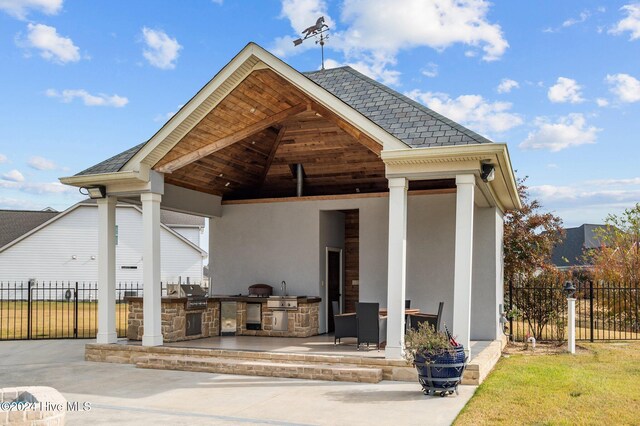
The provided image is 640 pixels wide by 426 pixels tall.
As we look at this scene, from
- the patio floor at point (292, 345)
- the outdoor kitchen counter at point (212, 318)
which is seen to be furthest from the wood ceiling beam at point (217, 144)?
the patio floor at point (292, 345)

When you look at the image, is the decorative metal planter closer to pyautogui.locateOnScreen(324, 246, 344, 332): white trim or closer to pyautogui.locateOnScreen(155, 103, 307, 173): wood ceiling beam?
pyautogui.locateOnScreen(155, 103, 307, 173): wood ceiling beam

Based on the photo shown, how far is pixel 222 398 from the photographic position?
7.84m

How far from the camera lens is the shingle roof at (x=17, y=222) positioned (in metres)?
33.8

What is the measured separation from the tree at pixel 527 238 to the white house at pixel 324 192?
15.1ft

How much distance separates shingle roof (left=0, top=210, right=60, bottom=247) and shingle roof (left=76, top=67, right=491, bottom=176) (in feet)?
85.0

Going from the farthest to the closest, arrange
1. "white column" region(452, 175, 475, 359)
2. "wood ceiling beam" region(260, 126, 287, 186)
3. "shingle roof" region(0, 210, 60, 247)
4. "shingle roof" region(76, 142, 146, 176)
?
"shingle roof" region(0, 210, 60, 247)
"wood ceiling beam" region(260, 126, 287, 186)
"shingle roof" region(76, 142, 146, 176)
"white column" region(452, 175, 475, 359)

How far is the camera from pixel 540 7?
12.4 meters

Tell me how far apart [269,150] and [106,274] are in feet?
14.5

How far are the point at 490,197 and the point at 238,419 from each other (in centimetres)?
649

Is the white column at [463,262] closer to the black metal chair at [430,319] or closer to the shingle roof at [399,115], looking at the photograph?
the shingle roof at [399,115]

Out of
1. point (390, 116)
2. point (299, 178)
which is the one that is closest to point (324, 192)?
point (299, 178)

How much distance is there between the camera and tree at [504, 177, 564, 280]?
1739 centimetres

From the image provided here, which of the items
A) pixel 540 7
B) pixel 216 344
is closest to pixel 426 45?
pixel 540 7

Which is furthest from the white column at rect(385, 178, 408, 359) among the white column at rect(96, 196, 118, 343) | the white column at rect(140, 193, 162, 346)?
the white column at rect(96, 196, 118, 343)
